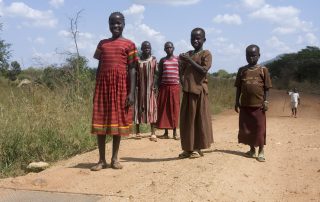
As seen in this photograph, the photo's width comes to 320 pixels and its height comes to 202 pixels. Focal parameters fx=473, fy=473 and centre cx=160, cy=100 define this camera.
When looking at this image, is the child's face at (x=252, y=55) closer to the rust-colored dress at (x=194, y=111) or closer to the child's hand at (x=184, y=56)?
the rust-colored dress at (x=194, y=111)

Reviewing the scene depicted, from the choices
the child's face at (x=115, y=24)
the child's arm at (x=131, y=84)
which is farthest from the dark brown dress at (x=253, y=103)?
the child's face at (x=115, y=24)

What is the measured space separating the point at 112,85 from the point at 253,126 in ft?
7.34

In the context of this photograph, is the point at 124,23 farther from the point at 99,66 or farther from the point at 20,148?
the point at 20,148

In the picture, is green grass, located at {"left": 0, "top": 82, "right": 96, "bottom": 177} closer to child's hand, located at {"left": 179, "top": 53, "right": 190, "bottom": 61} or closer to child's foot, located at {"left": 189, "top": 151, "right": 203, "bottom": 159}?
child's foot, located at {"left": 189, "top": 151, "right": 203, "bottom": 159}

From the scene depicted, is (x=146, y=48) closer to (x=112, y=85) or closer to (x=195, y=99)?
(x=195, y=99)

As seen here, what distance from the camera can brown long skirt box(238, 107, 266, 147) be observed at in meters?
6.57

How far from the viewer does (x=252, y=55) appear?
21.1 ft

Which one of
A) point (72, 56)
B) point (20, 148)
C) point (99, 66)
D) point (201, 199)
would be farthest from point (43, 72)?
point (201, 199)

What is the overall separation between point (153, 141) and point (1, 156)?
2468mm

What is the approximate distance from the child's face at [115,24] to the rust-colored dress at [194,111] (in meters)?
1.12

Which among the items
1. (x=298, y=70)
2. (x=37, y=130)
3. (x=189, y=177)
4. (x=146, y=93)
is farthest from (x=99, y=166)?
(x=298, y=70)

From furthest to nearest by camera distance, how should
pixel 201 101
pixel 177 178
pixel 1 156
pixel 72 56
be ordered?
pixel 72 56, pixel 1 156, pixel 201 101, pixel 177 178

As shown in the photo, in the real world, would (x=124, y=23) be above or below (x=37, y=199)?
above

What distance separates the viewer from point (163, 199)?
4.62 meters
